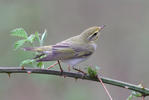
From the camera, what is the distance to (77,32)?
11531 millimetres

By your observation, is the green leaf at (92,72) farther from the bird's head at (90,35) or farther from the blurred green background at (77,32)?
the blurred green background at (77,32)

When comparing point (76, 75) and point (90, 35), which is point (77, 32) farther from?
point (76, 75)

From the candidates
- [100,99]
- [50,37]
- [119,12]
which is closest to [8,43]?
[50,37]

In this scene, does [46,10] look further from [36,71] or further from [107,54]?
[36,71]

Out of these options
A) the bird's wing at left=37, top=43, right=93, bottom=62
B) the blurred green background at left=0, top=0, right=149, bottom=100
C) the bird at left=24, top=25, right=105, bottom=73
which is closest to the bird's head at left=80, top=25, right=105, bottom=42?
the bird at left=24, top=25, right=105, bottom=73

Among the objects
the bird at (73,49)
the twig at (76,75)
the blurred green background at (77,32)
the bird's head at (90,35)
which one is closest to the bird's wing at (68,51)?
the bird at (73,49)

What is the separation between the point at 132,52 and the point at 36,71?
8257 millimetres

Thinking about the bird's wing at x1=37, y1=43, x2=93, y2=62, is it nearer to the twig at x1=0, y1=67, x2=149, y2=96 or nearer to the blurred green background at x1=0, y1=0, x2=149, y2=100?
the twig at x1=0, y1=67, x2=149, y2=96

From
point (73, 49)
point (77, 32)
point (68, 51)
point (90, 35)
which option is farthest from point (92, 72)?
point (77, 32)

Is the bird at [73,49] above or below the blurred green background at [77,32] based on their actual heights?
above

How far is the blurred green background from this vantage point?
741cm

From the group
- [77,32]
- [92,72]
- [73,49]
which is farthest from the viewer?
[77,32]

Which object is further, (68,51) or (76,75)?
(68,51)

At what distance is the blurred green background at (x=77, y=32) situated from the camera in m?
7.41
